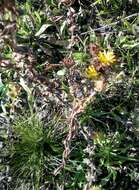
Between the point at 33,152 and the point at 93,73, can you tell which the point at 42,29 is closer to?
the point at 93,73

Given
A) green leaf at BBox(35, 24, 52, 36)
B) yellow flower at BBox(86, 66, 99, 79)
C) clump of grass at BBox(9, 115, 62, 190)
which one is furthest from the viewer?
green leaf at BBox(35, 24, 52, 36)

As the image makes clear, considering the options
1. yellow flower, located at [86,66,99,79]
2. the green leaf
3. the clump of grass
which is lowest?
the clump of grass

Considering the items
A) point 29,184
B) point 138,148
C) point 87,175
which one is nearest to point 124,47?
point 138,148

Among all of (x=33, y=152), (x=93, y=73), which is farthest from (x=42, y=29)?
(x=33, y=152)

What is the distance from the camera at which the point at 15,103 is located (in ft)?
8.94

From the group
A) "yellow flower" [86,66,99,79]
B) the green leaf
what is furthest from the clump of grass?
the green leaf

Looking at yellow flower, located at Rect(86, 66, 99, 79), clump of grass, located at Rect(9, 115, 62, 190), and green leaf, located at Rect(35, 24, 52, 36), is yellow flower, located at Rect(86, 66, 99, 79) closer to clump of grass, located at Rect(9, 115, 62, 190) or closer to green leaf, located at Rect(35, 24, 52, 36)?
clump of grass, located at Rect(9, 115, 62, 190)

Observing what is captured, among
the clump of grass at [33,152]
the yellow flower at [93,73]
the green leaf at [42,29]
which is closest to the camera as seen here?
the yellow flower at [93,73]

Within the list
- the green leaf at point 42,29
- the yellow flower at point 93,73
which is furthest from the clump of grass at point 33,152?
the green leaf at point 42,29

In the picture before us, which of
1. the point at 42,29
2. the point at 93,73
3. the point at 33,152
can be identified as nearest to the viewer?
the point at 93,73

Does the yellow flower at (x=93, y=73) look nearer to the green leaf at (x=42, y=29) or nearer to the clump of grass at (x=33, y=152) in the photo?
the clump of grass at (x=33, y=152)

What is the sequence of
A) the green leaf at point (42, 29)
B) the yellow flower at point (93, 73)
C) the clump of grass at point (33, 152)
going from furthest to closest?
the green leaf at point (42, 29)
the clump of grass at point (33, 152)
the yellow flower at point (93, 73)

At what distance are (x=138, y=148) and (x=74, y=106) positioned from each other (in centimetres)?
51

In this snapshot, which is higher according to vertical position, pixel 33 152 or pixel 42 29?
pixel 42 29
